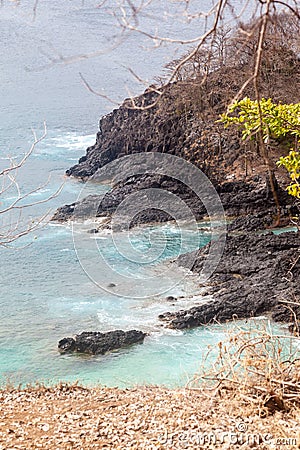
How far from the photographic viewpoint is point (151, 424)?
6.21m

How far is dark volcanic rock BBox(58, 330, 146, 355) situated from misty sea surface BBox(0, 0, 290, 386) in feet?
0.61

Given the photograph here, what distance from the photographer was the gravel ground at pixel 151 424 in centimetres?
545

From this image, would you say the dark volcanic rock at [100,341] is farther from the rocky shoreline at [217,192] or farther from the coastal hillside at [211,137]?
the coastal hillside at [211,137]

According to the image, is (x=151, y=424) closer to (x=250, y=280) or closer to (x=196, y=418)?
(x=196, y=418)

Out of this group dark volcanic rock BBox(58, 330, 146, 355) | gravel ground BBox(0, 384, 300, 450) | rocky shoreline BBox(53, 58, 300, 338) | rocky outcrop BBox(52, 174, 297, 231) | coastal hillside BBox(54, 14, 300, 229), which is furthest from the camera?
coastal hillside BBox(54, 14, 300, 229)

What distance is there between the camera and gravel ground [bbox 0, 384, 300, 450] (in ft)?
17.9

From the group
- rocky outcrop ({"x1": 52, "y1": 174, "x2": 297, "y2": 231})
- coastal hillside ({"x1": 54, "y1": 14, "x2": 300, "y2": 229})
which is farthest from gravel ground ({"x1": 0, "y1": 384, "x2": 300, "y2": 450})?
coastal hillside ({"x1": 54, "y1": 14, "x2": 300, "y2": 229})

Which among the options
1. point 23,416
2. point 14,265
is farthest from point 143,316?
point 23,416

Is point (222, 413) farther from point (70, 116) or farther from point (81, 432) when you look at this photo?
point (70, 116)

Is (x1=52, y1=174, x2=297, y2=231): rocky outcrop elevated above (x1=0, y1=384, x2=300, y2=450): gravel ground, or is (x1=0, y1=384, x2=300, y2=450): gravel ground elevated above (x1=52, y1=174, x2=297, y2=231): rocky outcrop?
(x1=52, y1=174, x2=297, y2=231): rocky outcrop

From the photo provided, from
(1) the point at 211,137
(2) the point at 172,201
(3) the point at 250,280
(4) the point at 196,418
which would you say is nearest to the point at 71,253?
A: (2) the point at 172,201

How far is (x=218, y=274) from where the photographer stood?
1744cm

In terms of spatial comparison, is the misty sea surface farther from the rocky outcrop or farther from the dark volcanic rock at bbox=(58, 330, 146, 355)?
the rocky outcrop

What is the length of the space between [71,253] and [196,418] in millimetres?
14944
